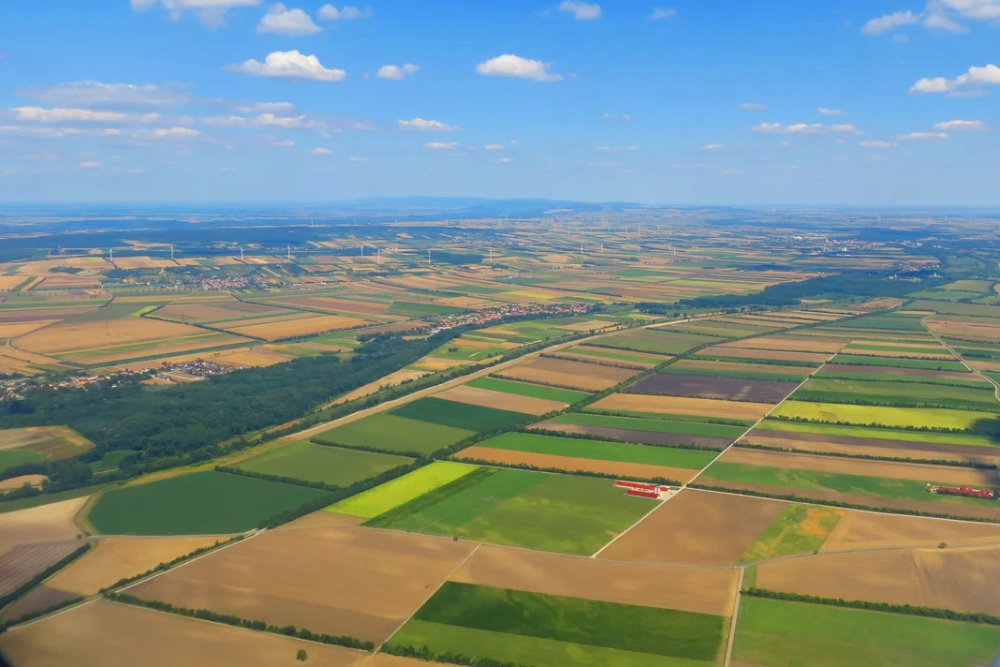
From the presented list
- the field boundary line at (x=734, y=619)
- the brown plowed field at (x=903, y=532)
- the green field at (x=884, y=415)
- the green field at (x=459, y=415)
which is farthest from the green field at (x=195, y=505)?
the green field at (x=884, y=415)

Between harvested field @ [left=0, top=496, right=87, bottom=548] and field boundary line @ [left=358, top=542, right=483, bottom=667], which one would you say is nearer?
field boundary line @ [left=358, top=542, right=483, bottom=667]

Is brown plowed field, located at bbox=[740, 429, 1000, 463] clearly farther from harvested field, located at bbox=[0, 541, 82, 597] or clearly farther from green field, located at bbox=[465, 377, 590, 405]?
harvested field, located at bbox=[0, 541, 82, 597]

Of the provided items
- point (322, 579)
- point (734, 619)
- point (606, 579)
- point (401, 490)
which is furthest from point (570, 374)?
Answer: point (734, 619)

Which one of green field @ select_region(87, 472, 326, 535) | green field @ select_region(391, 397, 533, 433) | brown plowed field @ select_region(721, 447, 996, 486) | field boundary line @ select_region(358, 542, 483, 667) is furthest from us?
green field @ select_region(391, 397, 533, 433)

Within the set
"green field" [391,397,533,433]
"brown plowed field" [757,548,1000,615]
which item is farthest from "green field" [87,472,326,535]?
"brown plowed field" [757,548,1000,615]

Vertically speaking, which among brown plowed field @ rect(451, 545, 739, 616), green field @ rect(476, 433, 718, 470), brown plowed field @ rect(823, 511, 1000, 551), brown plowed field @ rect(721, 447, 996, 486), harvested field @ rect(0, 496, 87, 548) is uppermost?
brown plowed field @ rect(721, 447, 996, 486)

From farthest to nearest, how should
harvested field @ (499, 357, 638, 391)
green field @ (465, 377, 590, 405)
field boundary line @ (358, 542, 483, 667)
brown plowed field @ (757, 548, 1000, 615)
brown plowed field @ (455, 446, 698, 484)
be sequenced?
harvested field @ (499, 357, 638, 391)
green field @ (465, 377, 590, 405)
brown plowed field @ (455, 446, 698, 484)
brown plowed field @ (757, 548, 1000, 615)
field boundary line @ (358, 542, 483, 667)

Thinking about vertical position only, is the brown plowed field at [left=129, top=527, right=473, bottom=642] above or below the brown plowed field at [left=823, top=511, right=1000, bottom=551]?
below

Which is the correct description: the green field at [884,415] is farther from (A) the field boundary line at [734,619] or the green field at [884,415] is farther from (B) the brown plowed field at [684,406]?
(A) the field boundary line at [734,619]
